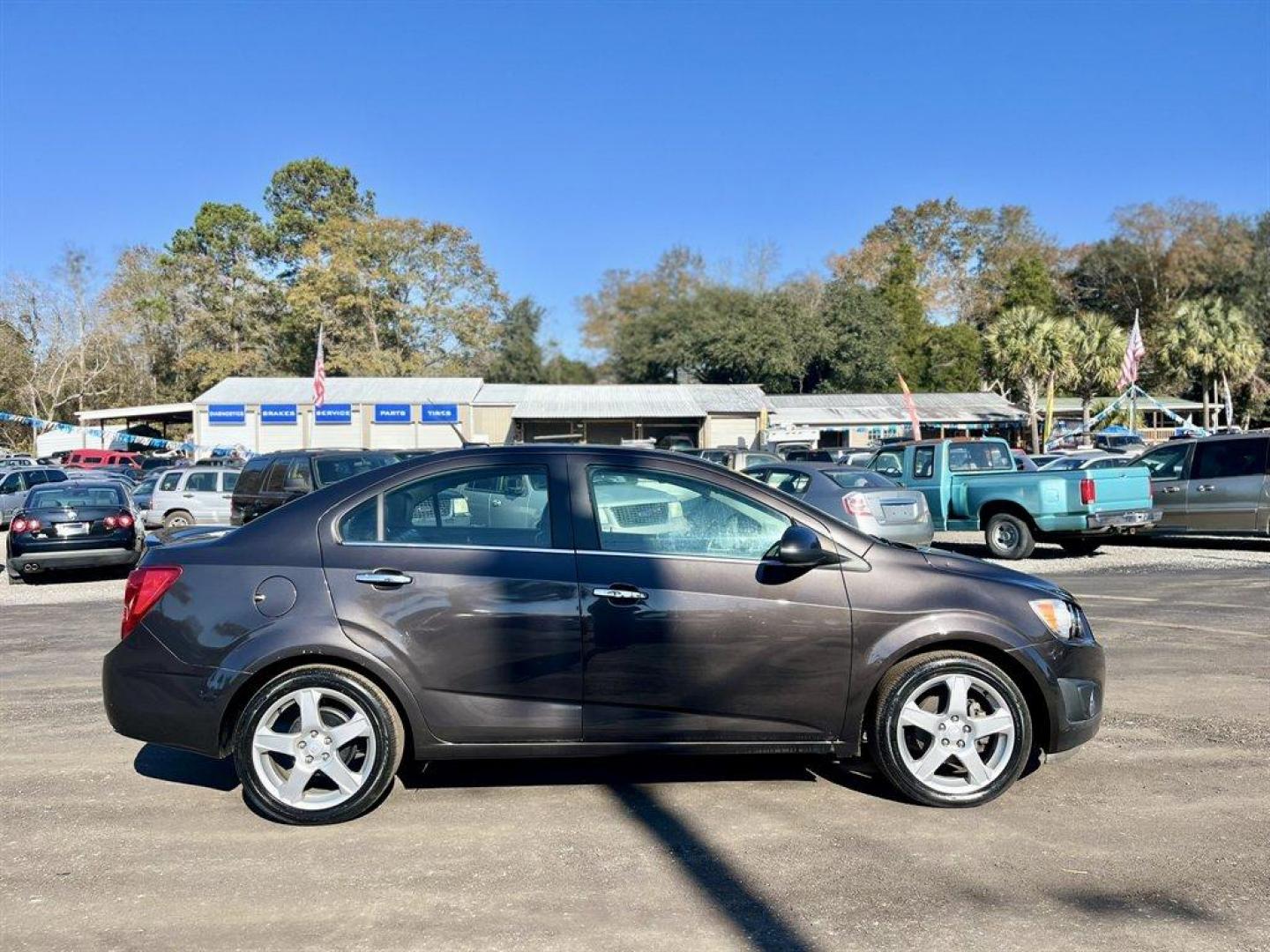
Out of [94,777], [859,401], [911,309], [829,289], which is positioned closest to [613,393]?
[859,401]

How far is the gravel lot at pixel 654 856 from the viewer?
3611mm

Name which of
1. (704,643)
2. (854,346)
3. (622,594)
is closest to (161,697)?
(622,594)

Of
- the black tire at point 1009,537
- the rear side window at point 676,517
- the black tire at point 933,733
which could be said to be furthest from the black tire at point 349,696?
the black tire at point 1009,537

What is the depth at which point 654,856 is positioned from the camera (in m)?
4.24

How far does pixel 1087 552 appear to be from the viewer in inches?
629

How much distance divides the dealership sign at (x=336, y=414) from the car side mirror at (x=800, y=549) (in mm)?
43503

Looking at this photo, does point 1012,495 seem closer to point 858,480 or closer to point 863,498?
point 858,480

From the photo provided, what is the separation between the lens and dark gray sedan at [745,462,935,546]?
13516 millimetres

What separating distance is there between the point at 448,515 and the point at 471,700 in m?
0.88

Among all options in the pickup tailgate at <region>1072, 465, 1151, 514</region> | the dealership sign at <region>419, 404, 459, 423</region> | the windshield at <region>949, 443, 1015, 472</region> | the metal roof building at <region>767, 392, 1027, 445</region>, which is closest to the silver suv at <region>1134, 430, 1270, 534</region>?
the pickup tailgate at <region>1072, 465, 1151, 514</region>

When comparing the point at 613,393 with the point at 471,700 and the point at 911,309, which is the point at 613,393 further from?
the point at 471,700

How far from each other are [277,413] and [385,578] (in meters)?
44.4

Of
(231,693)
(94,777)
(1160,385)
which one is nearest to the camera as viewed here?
(231,693)

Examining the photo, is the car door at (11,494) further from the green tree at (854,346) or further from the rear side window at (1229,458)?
the green tree at (854,346)
